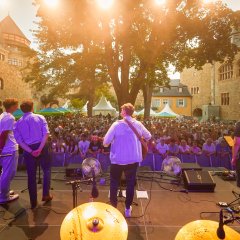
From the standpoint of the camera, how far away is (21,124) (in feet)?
17.7

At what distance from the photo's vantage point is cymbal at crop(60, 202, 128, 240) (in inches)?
120

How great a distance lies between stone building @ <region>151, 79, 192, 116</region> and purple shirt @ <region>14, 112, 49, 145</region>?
54.8 m

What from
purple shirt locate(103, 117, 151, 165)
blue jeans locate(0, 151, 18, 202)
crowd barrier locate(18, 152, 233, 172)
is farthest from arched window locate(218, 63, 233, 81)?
blue jeans locate(0, 151, 18, 202)

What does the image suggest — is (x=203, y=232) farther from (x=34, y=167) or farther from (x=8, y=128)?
(x=8, y=128)

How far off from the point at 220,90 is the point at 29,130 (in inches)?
1642

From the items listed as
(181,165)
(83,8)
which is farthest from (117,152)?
(83,8)

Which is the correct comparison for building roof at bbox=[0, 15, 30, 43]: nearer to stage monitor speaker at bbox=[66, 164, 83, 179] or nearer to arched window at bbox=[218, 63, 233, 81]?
arched window at bbox=[218, 63, 233, 81]

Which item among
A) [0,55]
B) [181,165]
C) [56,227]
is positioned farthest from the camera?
[0,55]

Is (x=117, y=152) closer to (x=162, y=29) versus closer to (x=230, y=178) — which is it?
(x=230, y=178)

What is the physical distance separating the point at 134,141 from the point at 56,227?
6.67 feet

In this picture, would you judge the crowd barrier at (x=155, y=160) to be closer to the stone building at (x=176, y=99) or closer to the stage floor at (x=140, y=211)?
the stage floor at (x=140, y=211)

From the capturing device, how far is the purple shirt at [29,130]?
537cm

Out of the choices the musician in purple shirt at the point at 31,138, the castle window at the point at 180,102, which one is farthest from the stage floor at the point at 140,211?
the castle window at the point at 180,102

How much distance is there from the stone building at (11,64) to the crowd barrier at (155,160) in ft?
47.9
